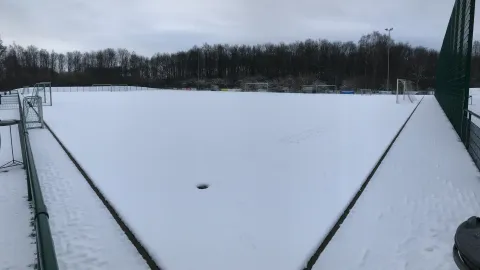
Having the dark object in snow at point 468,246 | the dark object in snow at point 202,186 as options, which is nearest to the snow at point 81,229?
the dark object in snow at point 202,186

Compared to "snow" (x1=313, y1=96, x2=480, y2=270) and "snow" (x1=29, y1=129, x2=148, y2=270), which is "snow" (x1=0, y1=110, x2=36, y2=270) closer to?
"snow" (x1=29, y1=129, x2=148, y2=270)

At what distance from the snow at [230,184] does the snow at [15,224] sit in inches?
43.3

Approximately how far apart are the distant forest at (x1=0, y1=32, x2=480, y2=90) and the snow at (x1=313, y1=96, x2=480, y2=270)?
217 ft

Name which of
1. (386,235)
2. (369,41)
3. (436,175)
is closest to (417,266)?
(386,235)

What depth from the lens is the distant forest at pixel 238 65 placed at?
84250 millimetres

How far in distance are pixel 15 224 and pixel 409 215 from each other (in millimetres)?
4976

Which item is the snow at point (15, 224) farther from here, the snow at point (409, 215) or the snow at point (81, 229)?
the snow at point (409, 215)

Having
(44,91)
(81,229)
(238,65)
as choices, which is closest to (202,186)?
(81,229)

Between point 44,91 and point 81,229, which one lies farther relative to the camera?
point 44,91

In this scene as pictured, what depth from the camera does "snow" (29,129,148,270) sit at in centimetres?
388

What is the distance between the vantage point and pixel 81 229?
4.62 m

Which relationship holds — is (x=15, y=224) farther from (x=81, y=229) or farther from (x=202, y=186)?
(x=202, y=186)

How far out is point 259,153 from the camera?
29.1ft

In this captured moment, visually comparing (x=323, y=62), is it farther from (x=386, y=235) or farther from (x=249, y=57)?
(x=386, y=235)
